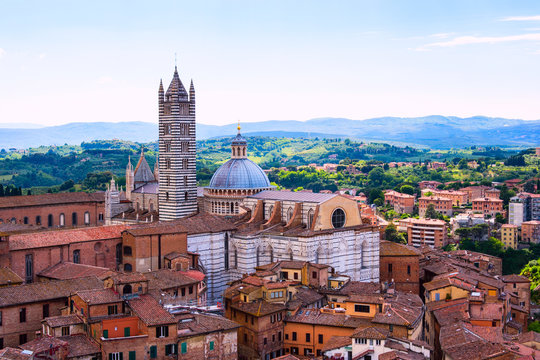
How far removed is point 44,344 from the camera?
31.5m

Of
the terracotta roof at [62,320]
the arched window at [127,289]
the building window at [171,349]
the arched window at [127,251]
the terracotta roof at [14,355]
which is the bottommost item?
the building window at [171,349]

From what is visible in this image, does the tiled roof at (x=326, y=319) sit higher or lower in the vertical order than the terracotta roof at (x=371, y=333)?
lower

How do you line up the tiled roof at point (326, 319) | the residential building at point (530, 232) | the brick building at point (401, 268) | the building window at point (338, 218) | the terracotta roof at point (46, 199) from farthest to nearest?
the residential building at point (530, 232)
the terracotta roof at point (46, 199)
the brick building at point (401, 268)
the building window at point (338, 218)
the tiled roof at point (326, 319)

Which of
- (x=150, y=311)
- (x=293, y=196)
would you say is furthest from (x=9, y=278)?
(x=293, y=196)

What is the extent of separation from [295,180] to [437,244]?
189ft

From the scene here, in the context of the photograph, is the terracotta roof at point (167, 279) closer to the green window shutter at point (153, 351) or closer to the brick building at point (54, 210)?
the green window shutter at point (153, 351)

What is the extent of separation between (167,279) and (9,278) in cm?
843

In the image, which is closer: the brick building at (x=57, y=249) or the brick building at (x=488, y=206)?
the brick building at (x=57, y=249)

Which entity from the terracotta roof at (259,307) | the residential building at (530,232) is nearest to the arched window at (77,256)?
the terracotta roof at (259,307)

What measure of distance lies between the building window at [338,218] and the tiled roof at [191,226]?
6.99m

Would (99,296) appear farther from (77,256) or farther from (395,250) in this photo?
(395,250)

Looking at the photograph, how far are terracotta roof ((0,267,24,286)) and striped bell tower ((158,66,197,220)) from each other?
60.2 feet

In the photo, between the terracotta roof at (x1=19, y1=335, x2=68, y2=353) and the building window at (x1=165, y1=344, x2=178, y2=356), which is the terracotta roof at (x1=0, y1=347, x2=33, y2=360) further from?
the building window at (x1=165, y1=344, x2=178, y2=356)

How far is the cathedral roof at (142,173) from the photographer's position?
67688mm
